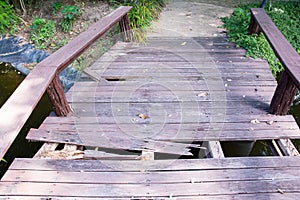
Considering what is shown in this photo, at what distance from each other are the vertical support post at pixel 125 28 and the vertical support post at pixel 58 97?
1.77m

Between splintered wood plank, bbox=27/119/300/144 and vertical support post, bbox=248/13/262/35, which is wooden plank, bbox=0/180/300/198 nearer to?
splintered wood plank, bbox=27/119/300/144

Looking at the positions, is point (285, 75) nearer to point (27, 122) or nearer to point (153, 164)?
point (153, 164)

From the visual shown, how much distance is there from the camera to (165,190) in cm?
184

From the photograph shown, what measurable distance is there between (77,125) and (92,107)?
1.05 feet

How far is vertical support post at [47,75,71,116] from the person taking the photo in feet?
7.18

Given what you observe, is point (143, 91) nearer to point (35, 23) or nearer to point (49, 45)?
point (49, 45)

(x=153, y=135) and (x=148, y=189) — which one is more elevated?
(x=153, y=135)

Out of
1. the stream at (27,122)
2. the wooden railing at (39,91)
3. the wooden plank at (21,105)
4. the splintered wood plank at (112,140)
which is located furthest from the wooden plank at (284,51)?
the stream at (27,122)

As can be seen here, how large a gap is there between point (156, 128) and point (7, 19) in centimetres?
407

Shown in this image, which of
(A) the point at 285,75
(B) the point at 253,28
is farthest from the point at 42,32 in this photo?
(A) the point at 285,75

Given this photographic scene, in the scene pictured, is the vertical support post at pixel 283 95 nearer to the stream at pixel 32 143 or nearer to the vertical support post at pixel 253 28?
the stream at pixel 32 143

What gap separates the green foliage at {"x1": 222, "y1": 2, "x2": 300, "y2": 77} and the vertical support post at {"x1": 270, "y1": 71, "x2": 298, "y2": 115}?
131 centimetres

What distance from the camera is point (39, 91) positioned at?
1862 millimetres

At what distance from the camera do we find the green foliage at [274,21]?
3.65 m
